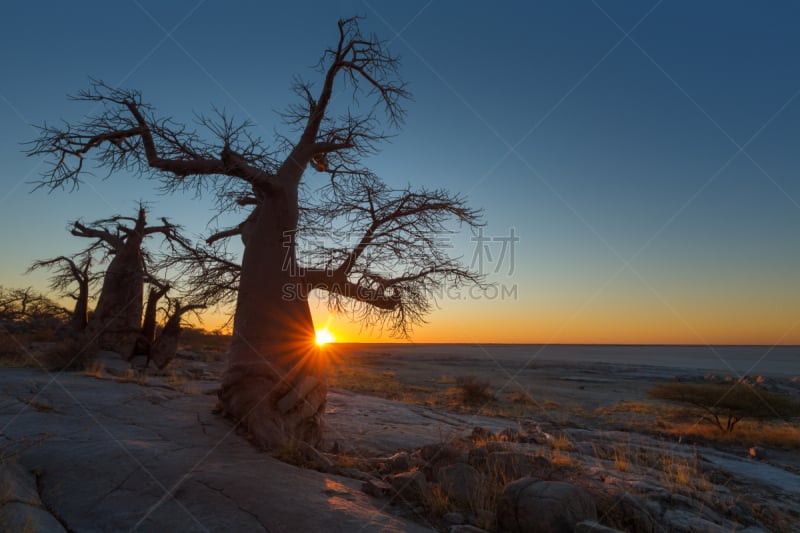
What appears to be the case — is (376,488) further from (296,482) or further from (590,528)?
(590,528)

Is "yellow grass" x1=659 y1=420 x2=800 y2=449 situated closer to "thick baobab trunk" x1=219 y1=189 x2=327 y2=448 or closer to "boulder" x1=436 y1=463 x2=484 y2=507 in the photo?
"boulder" x1=436 y1=463 x2=484 y2=507

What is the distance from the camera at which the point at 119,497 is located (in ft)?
9.87

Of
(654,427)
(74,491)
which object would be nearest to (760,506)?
(74,491)

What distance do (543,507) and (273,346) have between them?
3656mm

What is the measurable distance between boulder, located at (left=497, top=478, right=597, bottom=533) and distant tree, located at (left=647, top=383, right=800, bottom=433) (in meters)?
11.7

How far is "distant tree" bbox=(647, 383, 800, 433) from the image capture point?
12.3 m

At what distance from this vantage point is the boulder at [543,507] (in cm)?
318

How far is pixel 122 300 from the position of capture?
1159cm

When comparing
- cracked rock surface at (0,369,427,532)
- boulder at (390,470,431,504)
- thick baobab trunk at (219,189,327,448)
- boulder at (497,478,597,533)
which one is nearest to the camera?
cracked rock surface at (0,369,427,532)

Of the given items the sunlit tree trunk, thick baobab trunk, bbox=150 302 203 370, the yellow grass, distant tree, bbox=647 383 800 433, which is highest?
the sunlit tree trunk

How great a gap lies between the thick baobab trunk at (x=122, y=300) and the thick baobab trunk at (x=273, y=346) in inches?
304

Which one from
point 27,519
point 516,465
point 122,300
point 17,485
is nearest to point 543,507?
point 516,465

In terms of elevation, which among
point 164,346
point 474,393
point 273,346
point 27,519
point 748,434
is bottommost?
point 748,434

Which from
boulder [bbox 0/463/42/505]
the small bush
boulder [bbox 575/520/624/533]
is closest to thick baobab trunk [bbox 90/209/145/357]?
boulder [bbox 0/463/42/505]
